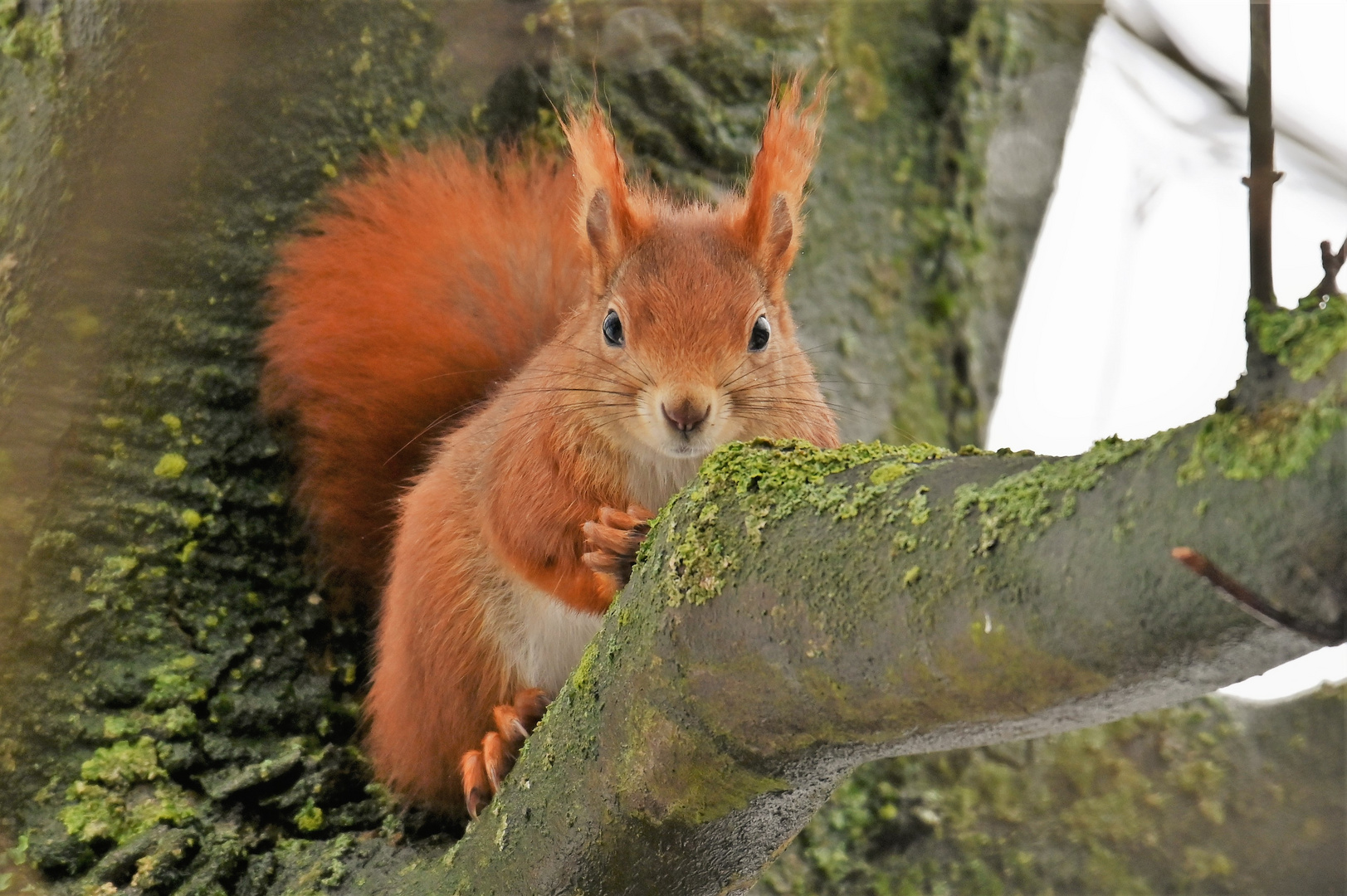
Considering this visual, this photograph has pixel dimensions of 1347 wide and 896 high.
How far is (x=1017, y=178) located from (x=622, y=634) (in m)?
1.54

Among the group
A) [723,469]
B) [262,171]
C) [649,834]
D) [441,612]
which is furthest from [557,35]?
[649,834]

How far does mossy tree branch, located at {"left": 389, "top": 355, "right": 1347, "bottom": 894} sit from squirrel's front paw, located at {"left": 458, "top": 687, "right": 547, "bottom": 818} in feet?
0.83

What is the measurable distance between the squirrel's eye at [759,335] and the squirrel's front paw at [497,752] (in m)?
0.51

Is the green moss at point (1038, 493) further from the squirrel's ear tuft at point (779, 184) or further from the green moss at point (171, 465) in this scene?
the green moss at point (171, 465)

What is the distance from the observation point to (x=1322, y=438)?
527 mm

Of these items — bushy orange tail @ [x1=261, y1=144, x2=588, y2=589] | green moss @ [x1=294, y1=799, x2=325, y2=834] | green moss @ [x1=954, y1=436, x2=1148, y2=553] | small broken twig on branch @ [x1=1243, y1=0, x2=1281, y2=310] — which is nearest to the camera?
small broken twig on branch @ [x1=1243, y1=0, x2=1281, y2=310]

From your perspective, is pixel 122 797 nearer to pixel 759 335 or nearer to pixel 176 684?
pixel 176 684

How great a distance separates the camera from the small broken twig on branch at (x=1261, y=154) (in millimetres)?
515

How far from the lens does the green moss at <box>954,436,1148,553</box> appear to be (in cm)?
65

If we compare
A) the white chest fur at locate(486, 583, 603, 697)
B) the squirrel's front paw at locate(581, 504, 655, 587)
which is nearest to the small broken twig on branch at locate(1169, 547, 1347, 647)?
the squirrel's front paw at locate(581, 504, 655, 587)

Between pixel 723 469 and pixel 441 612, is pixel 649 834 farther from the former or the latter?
pixel 441 612

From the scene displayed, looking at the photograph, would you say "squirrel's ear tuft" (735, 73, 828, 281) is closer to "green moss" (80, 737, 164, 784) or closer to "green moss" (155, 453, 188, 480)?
"green moss" (155, 453, 188, 480)

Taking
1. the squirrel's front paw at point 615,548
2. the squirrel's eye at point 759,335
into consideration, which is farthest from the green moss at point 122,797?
the squirrel's eye at point 759,335

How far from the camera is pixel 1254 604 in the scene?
529 mm
